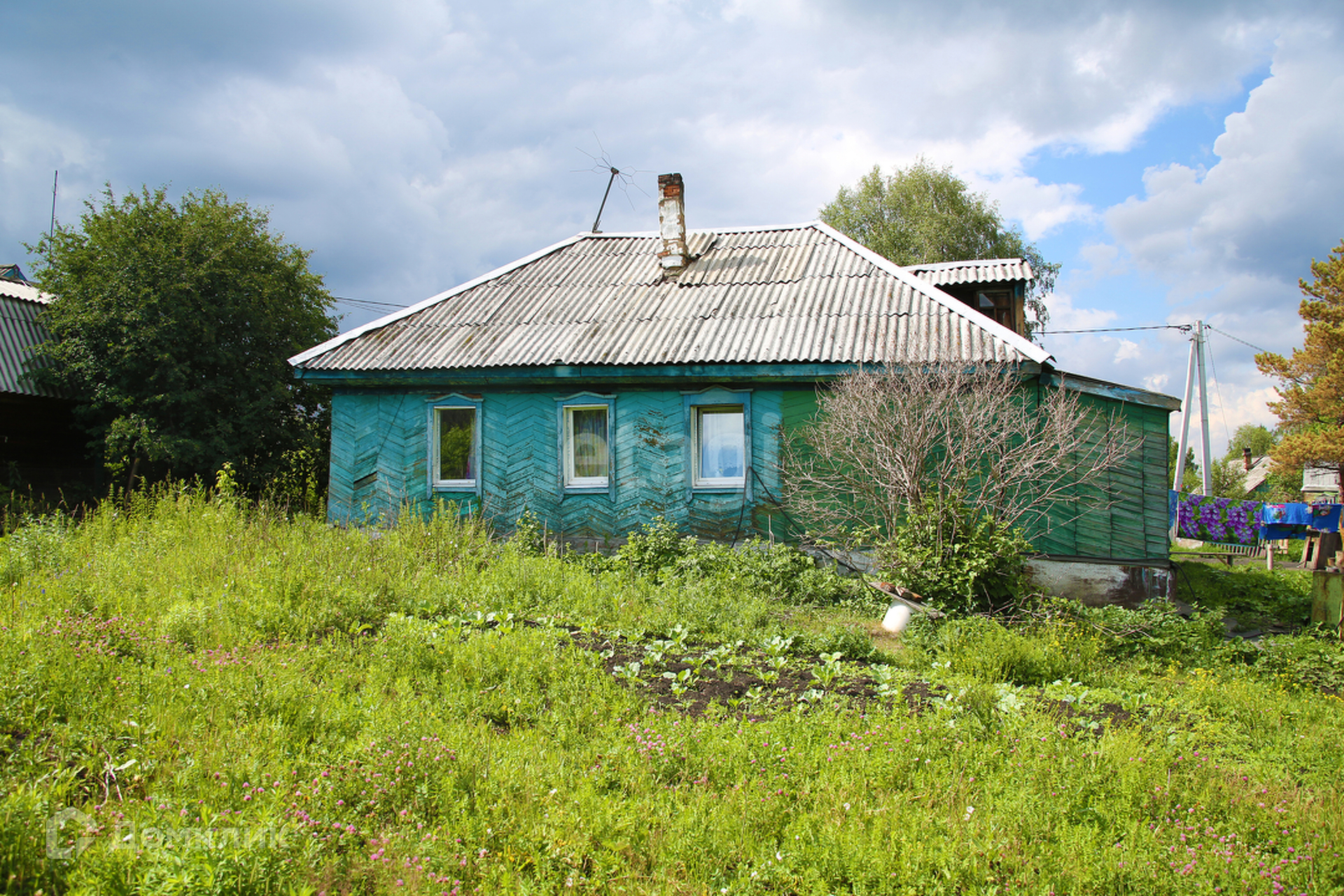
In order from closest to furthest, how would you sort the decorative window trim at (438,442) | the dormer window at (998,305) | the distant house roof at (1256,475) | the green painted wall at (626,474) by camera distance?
the green painted wall at (626,474)
the decorative window trim at (438,442)
the dormer window at (998,305)
the distant house roof at (1256,475)

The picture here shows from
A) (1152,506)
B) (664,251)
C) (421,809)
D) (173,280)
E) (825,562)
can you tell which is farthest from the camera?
(173,280)

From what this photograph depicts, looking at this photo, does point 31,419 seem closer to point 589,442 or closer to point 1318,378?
point 589,442

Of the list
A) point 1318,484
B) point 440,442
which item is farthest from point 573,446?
point 1318,484

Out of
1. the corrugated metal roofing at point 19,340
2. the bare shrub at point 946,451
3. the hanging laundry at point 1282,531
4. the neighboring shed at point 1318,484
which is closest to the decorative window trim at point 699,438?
the bare shrub at point 946,451

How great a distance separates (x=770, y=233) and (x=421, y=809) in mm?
11703

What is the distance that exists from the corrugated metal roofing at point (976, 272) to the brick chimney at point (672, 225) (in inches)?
154

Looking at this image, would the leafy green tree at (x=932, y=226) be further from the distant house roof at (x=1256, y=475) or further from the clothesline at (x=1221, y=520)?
the distant house roof at (x=1256, y=475)

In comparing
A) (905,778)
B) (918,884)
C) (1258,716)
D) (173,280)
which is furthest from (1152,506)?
(173,280)

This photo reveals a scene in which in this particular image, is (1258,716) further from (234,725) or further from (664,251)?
(664,251)

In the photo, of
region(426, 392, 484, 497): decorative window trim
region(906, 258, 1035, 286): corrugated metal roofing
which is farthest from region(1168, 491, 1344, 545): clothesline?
Answer: region(426, 392, 484, 497): decorative window trim

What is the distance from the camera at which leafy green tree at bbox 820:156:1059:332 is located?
24562 mm

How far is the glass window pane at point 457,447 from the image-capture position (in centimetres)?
1077

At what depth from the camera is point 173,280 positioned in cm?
1400

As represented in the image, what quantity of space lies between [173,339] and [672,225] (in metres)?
9.81
